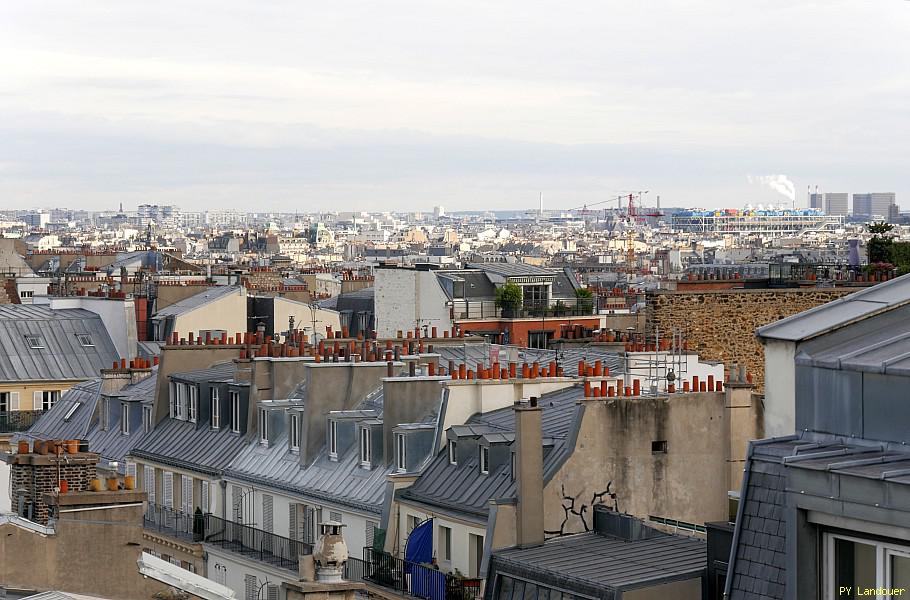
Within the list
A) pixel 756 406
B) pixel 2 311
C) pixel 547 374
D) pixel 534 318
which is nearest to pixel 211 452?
pixel 547 374

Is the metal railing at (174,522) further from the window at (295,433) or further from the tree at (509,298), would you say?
the tree at (509,298)

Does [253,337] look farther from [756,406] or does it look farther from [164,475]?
[756,406]

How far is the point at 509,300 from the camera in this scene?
53.4 meters

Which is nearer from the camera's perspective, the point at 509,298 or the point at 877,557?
the point at 877,557

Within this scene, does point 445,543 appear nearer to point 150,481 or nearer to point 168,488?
point 168,488

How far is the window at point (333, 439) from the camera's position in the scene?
25953 mm

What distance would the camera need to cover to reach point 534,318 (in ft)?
175

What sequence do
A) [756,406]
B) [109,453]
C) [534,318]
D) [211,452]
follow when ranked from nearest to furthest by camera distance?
1. [756,406]
2. [211,452]
3. [109,453]
4. [534,318]

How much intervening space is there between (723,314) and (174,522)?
1005 cm

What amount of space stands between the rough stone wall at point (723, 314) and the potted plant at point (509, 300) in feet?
65.7

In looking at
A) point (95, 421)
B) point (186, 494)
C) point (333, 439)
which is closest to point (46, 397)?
point (95, 421)

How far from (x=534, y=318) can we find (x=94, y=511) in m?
36.7

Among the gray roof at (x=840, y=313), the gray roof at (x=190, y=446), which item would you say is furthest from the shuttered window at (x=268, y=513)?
the gray roof at (x=840, y=313)

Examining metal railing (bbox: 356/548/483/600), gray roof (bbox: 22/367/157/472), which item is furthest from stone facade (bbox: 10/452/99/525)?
gray roof (bbox: 22/367/157/472)
